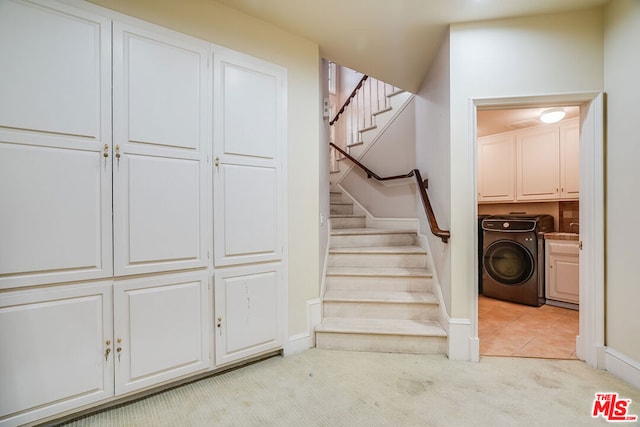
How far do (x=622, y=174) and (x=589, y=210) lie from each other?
0.98 ft

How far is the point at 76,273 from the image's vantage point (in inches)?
59.3

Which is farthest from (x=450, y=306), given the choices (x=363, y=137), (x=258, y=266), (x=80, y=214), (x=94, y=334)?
(x=363, y=137)

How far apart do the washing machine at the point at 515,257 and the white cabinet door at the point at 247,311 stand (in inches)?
117

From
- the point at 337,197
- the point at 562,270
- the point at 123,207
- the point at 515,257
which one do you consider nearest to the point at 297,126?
the point at 123,207

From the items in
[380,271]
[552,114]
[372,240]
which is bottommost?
[380,271]

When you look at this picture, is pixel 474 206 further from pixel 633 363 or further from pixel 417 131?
pixel 417 131

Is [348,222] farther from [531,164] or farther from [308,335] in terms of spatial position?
[531,164]

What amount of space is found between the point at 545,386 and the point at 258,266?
205 centimetres

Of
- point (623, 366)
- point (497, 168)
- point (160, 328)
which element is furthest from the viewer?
point (497, 168)

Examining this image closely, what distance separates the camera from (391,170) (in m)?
4.02

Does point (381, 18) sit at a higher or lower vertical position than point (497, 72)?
higher

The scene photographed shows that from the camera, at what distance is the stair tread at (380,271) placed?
274 centimetres

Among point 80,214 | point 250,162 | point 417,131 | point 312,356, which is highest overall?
point 417,131

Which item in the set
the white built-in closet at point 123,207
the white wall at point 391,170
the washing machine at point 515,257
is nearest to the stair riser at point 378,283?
the white built-in closet at point 123,207
